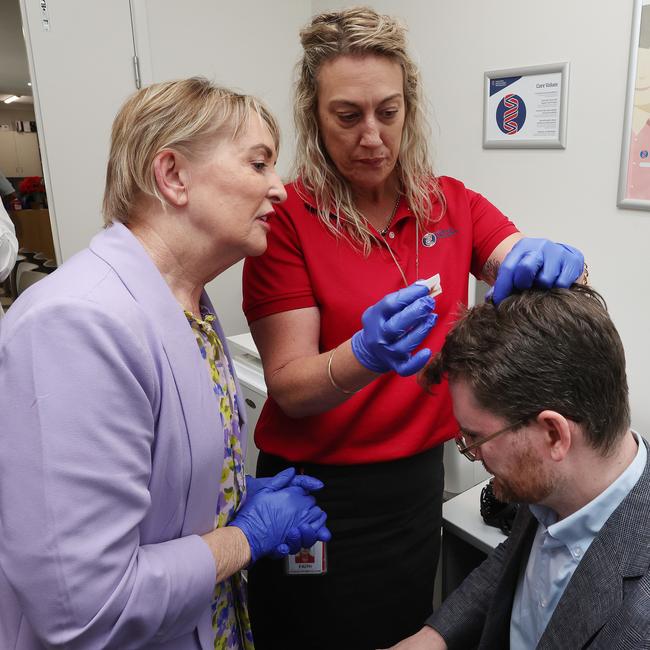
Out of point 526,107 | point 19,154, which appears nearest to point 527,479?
point 526,107

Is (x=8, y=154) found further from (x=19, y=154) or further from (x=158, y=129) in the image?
(x=158, y=129)

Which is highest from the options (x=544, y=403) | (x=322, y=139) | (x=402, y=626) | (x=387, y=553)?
(x=322, y=139)

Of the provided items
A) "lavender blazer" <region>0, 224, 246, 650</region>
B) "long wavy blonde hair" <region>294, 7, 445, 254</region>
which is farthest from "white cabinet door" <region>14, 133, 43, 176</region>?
"lavender blazer" <region>0, 224, 246, 650</region>

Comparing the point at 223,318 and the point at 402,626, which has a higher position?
the point at 223,318

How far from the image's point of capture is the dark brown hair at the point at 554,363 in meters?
0.85

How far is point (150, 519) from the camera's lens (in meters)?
0.85

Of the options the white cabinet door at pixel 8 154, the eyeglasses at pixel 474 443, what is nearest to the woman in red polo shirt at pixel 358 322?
the eyeglasses at pixel 474 443

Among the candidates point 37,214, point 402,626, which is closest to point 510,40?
point 402,626

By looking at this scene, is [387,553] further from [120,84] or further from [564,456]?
[120,84]

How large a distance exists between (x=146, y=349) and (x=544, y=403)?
0.57 metres

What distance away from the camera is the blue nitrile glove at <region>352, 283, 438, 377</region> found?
1.02 metres

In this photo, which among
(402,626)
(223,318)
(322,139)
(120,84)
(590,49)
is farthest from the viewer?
(223,318)

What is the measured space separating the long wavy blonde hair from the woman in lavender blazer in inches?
10.5

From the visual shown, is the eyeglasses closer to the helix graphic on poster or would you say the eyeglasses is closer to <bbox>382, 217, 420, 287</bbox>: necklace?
<bbox>382, 217, 420, 287</bbox>: necklace
